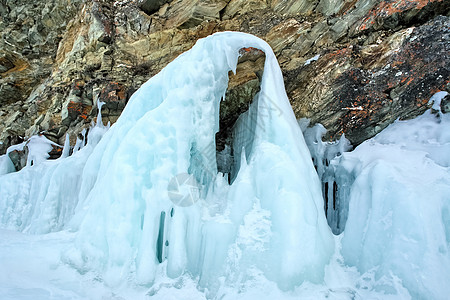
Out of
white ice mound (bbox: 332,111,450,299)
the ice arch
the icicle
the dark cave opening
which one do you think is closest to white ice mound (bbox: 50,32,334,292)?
the ice arch

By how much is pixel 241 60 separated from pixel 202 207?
416 centimetres

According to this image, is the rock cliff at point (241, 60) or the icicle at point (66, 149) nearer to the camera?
the rock cliff at point (241, 60)

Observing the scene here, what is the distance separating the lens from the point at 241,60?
6781 mm

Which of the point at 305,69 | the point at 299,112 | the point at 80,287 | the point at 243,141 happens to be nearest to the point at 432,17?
the point at 305,69

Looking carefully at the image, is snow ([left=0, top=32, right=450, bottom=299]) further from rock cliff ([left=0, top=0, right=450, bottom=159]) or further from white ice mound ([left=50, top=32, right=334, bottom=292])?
rock cliff ([left=0, top=0, right=450, bottom=159])

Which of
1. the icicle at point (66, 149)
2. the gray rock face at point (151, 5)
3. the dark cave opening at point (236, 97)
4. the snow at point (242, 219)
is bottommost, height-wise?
the snow at point (242, 219)

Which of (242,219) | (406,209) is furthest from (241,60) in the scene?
(406,209)

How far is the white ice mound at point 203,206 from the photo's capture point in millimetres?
3453

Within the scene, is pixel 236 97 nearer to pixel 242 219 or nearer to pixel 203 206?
pixel 203 206

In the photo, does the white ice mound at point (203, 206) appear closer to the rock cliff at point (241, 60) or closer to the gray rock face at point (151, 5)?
the rock cliff at point (241, 60)

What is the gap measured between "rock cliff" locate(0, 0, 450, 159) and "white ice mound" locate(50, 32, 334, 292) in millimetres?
1707

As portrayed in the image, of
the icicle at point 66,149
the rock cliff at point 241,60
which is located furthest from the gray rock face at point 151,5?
the icicle at point 66,149

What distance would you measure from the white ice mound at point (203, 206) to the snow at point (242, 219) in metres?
0.02

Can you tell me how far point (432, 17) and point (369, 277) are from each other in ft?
17.1
